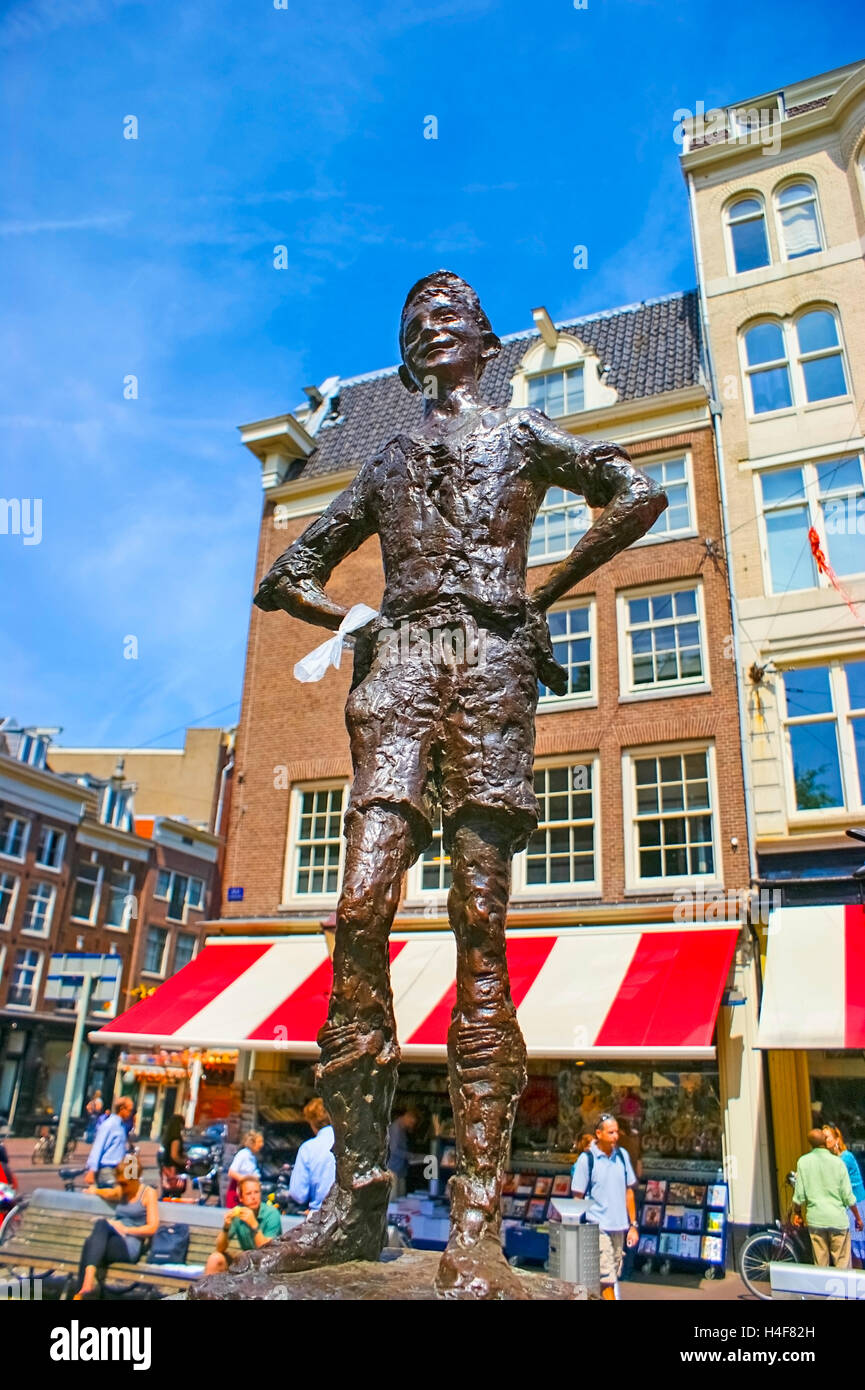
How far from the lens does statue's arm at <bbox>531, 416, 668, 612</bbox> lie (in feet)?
11.4

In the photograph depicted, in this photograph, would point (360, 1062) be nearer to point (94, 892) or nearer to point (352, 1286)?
point (352, 1286)

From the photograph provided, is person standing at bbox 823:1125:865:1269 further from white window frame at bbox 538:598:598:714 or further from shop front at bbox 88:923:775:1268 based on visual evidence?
white window frame at bbox 538:598:598:714

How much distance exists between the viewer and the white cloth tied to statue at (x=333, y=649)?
11.8ft

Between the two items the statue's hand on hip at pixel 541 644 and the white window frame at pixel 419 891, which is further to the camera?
the white window frame at pixel 419 891

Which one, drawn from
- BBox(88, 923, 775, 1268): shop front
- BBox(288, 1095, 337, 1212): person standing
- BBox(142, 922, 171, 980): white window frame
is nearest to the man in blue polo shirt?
BBox(288, 1095, 337, 1212): person standing

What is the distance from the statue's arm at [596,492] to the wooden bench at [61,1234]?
4.52 metres

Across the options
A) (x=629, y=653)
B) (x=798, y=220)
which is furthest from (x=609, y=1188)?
(x=798, y=220)

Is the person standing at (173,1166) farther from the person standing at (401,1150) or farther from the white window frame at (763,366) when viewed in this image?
the white window frame at (763,366)

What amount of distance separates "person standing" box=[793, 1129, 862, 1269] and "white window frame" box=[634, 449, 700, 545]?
10348 millimetres

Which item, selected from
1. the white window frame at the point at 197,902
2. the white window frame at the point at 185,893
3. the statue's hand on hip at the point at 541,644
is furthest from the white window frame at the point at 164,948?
the statue's hand on hip at the point at 541,644
